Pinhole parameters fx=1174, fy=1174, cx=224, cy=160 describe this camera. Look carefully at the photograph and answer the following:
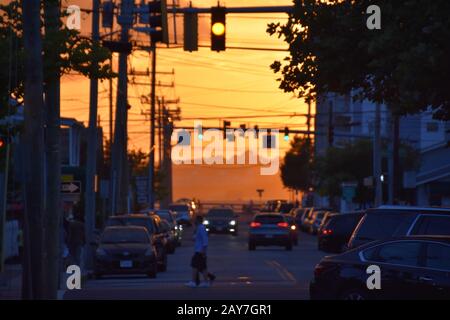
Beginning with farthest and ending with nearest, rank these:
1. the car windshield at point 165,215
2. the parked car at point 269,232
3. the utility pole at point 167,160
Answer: the utility pole at point 167,160 → the car windshield at point 165,215 → the parked car at point 269,232

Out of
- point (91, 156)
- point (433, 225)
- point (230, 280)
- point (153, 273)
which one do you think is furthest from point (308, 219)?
point (433, 225)

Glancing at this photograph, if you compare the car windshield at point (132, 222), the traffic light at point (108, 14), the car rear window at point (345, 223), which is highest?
the traffic light at point (108, 14)

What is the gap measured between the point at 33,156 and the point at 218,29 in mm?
5940

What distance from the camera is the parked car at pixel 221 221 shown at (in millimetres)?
71500

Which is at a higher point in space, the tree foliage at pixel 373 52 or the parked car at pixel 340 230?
the tree foliage at pixel 373 52

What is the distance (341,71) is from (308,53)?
0.96 meters

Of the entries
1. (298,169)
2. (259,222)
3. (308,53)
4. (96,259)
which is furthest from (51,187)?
(298,169)

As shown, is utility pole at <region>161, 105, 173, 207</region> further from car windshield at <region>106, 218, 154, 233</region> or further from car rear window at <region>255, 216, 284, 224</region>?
car windshield at <region>106, 218, 154, 233</region>

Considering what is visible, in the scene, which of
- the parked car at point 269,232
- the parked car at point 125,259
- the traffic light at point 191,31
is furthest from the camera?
the parked car at point 269,232

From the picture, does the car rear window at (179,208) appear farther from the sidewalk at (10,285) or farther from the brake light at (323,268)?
the brake light at (323,268)

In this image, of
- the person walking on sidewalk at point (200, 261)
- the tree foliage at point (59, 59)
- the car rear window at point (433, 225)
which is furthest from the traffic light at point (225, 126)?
the car rear window at point (433, 225)

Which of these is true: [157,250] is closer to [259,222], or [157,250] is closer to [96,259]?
[96,259]

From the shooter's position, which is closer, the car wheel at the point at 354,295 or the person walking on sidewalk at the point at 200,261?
the car wheel at the point at 354,295

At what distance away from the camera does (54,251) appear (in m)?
23.7
